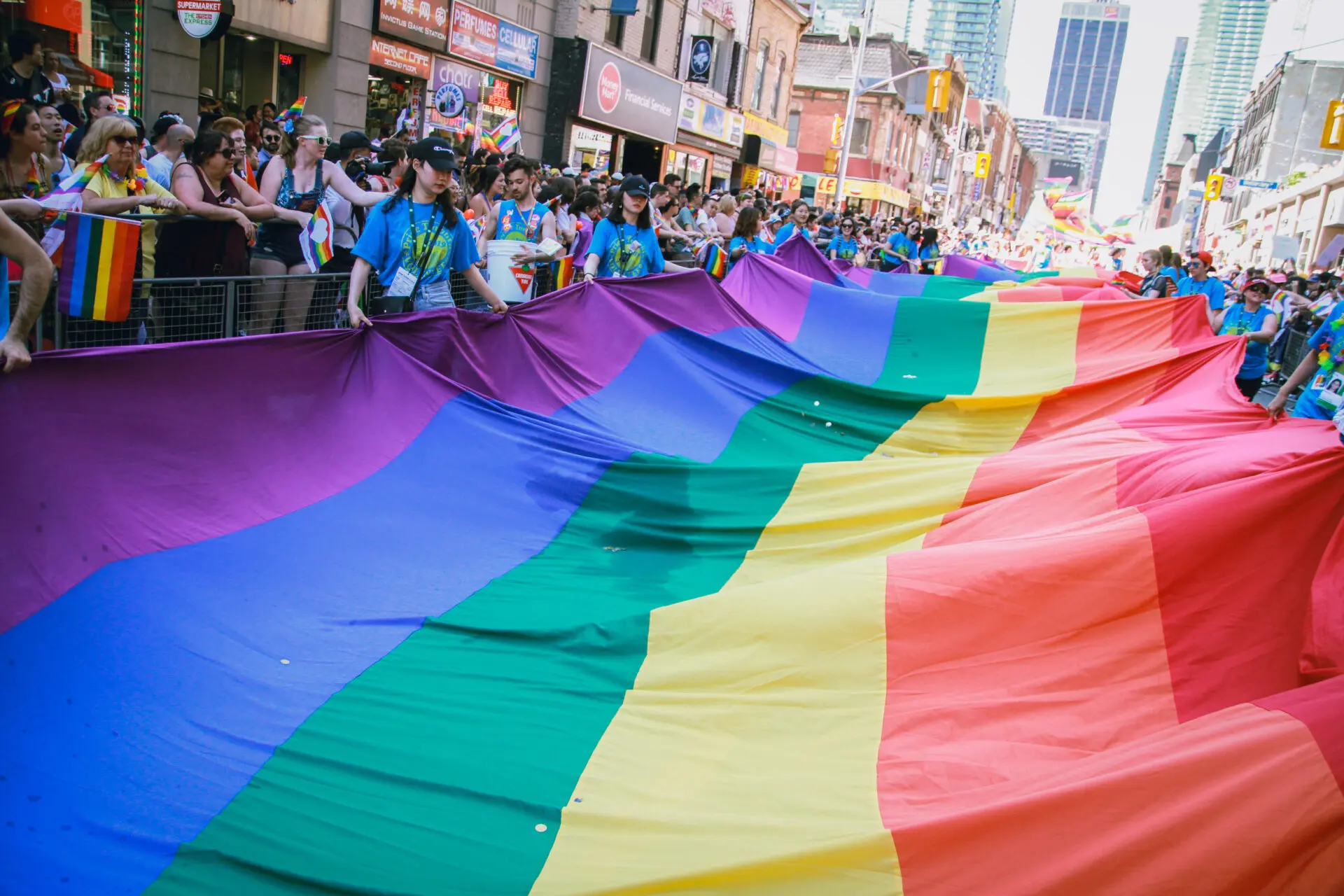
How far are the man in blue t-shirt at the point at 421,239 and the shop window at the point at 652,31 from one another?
71.0 feet

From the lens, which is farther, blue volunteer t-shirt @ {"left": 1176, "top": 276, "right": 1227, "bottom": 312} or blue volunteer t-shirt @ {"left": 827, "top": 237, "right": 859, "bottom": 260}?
blue volunteer t-shirt @ {"left": 827, "top": 237, "right": 859, "bottom": 260}

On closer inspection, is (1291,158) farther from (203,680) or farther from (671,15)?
(203,680)

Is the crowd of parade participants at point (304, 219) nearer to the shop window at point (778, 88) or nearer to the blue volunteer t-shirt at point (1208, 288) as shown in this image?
the blue volunteer t-shirt at point (1208, 288)

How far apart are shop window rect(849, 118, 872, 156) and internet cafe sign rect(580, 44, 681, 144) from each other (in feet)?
107

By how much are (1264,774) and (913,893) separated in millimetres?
817

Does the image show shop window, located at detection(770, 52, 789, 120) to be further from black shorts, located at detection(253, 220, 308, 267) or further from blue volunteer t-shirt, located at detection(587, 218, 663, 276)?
black shorts, located at detection(253, 220, 308, 267)

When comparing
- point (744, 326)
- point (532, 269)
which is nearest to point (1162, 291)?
point (744, 326)

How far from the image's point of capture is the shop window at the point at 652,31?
26.2m

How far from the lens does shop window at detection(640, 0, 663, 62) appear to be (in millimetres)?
26234

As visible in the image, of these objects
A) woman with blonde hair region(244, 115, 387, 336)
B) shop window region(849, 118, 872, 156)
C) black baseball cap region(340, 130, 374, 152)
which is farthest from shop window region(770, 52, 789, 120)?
woman with blonde hair region(244, 115, 387, 336)

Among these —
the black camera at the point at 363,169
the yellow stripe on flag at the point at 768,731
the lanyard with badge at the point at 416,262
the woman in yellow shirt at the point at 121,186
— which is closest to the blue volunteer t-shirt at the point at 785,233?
the black camera at the point at 363,169

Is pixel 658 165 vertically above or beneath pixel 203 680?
above

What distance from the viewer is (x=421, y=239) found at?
237 inches

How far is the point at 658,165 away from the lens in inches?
1134
